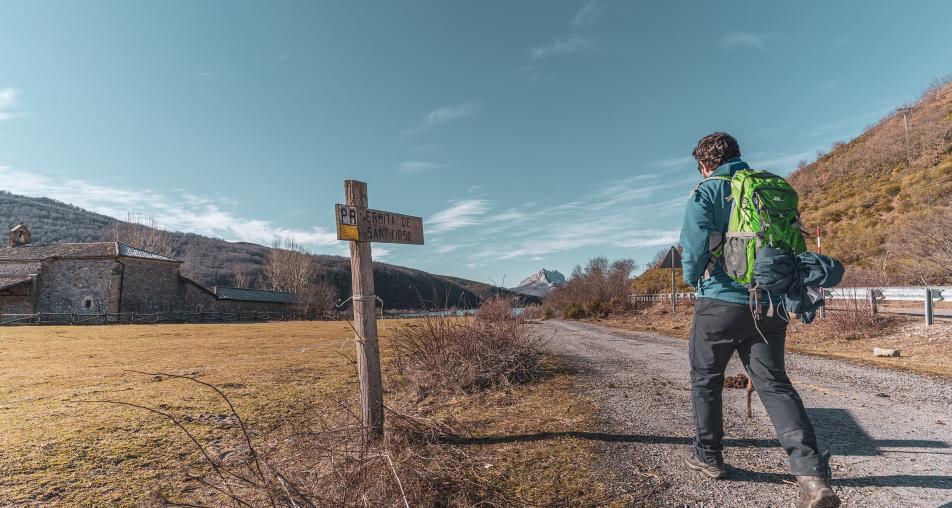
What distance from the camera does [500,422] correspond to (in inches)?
137

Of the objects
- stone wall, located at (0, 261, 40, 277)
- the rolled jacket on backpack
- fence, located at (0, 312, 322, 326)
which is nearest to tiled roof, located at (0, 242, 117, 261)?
stone wall, located at (0, 261, 40, 277)

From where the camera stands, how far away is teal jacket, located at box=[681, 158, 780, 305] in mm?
2264

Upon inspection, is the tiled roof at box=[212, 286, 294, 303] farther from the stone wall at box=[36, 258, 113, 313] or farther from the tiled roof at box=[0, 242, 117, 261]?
the tiled roof at box=[0, 242, 117, 261]

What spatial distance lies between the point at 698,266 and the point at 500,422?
205 cm

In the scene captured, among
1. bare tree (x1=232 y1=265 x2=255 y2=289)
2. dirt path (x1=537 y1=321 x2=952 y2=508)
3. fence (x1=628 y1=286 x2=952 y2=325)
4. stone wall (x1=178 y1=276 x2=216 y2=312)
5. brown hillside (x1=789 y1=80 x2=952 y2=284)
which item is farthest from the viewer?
bare tree (x1=232 y1=265 x2=255 y2=289)

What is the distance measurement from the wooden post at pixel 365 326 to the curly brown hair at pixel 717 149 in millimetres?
2331

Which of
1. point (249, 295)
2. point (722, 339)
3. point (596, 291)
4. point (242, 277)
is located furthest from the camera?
point (242, 277)

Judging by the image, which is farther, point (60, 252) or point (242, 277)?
point (242, 277)

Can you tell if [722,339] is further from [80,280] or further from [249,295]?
[249,295]

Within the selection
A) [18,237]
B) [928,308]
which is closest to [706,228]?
[928,308]

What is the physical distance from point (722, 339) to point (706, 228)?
0.60m

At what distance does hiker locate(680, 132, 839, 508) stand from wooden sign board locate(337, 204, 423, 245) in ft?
6.91

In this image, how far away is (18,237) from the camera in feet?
128

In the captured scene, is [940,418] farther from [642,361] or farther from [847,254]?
[847,254]
